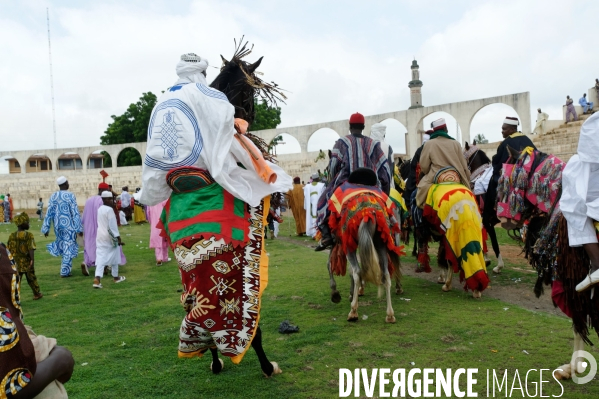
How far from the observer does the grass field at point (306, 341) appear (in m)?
3.83

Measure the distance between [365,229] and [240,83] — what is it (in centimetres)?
213

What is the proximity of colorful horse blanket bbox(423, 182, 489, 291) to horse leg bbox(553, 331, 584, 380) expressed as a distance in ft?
7.65

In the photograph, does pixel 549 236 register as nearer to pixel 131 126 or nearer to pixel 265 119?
pixel 265 119

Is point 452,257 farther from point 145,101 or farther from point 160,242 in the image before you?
point 145,101

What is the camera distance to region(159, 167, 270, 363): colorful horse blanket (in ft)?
11.0

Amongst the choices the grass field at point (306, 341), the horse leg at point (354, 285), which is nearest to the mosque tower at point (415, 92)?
the grass field at point (306, 341)

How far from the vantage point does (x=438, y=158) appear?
6.52m

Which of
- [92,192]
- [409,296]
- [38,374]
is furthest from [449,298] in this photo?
[92,192]

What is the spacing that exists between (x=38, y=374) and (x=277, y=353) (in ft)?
7.98

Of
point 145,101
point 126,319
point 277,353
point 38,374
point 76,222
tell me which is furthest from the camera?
point 145,101

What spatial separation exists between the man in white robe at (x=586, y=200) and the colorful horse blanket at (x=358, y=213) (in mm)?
2385

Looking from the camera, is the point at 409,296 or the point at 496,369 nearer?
the point at 496,369

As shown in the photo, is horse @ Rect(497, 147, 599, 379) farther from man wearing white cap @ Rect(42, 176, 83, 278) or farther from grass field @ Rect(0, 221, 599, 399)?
man wearing white cap @ Rect(42, 176, 83, 278)

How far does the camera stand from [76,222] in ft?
32.9
